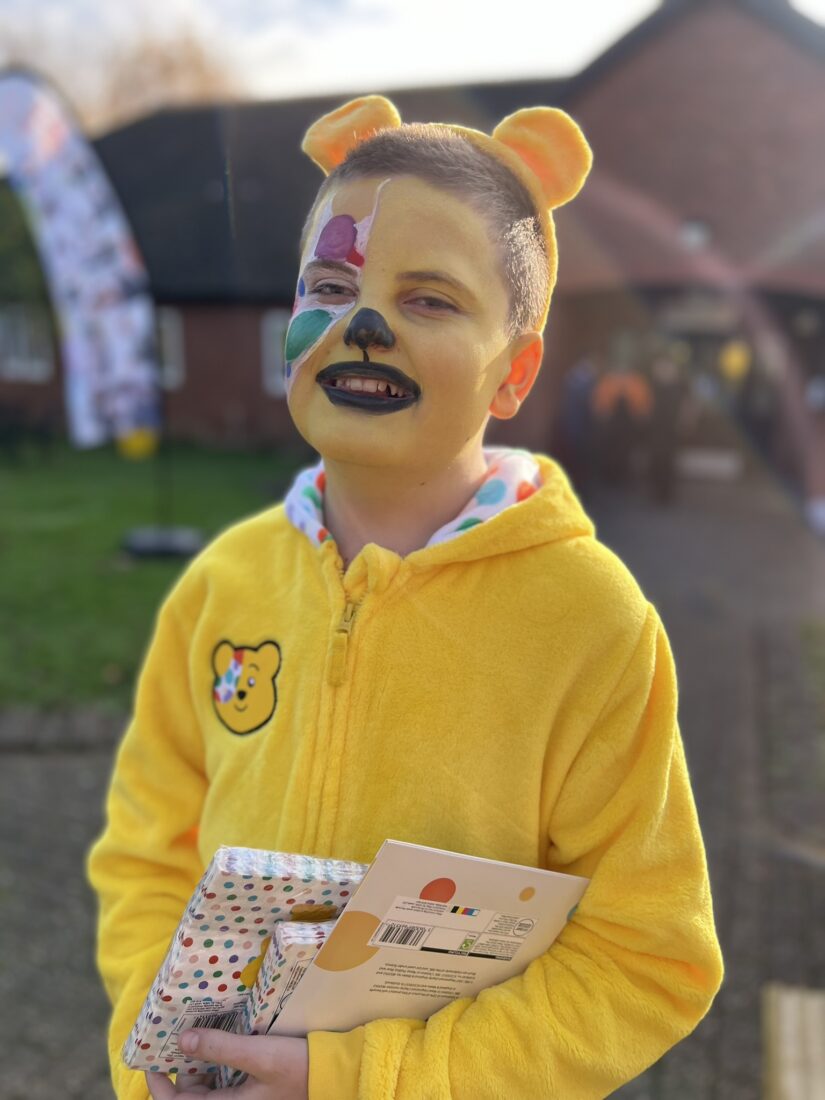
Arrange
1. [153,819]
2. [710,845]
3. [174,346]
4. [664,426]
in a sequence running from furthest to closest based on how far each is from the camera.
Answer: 1. [174,346]
2. [664,426]
3. [710,845]
4. [153,819]

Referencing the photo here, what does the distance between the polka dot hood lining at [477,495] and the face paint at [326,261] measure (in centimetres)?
24

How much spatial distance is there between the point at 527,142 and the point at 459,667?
2.33 feet

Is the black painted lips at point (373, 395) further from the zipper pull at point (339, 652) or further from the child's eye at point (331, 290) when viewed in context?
the zipper pull at point (339, 652)

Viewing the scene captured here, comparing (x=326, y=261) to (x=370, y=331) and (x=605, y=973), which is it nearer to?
(x=370, y=331)

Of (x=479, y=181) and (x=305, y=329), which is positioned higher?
(x=479, y=181)

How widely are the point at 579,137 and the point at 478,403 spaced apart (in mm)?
381

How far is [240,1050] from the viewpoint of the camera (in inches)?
50.6

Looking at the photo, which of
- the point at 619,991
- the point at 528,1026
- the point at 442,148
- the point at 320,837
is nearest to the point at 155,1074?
the point at 320,837

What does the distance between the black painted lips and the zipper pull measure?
31cm

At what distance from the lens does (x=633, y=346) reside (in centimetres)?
1662

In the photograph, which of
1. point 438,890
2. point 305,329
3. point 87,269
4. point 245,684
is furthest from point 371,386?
point 87,269

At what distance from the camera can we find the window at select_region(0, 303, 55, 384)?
22828mm

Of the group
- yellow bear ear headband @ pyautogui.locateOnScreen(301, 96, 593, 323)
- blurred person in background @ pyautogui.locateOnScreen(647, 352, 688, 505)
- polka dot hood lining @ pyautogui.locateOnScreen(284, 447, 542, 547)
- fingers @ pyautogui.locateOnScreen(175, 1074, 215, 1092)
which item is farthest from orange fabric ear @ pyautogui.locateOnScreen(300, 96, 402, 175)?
blurred person in background @ pyautogui.locateOnScreen(647, 352, 688, 505)

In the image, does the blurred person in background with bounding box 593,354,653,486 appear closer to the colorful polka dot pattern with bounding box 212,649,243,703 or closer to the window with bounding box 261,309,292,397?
the window with bounding box 261,309,292,397
